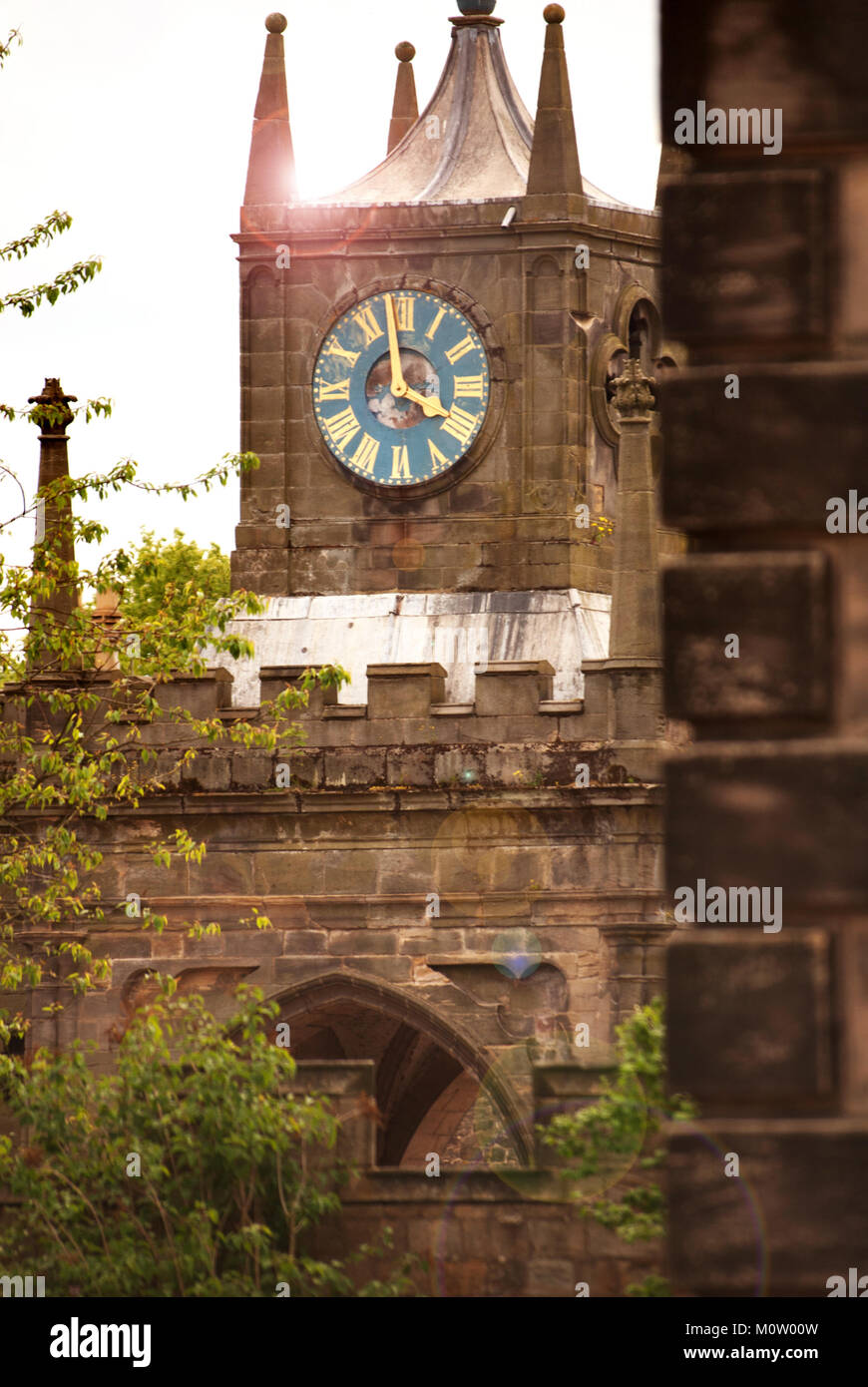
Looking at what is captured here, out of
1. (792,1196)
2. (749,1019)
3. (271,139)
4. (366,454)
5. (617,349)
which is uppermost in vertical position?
(271,139)

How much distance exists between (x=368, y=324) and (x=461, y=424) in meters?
1.23

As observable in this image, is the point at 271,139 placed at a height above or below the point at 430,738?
above

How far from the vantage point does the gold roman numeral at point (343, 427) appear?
943 inches

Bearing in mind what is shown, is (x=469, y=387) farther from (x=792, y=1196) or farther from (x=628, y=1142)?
(x=792, y=1196)

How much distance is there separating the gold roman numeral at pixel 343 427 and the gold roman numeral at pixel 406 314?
87 cm

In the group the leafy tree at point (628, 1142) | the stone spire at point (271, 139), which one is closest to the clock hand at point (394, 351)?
the stone spire at point (271, 139)

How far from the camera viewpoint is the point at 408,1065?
2400cm

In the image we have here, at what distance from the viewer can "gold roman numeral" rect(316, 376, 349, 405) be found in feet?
78.8

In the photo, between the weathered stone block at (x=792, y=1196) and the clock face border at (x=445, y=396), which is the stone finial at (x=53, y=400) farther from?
the weathered stone block at (x=792, y=1196)

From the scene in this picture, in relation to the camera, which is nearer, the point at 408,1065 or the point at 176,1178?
the point at 176,1178

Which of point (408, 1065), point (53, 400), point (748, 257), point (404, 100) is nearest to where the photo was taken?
point (748, 257)

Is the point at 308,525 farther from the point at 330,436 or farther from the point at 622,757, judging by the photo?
the point at 622,757

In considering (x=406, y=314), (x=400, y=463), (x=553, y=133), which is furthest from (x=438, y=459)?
(x=553, y=133)

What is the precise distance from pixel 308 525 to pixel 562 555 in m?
2.34
